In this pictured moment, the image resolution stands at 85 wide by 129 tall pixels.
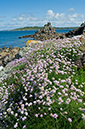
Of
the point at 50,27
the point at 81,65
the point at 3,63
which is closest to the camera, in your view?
the point at 81,65

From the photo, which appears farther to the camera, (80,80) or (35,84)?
(80,80)

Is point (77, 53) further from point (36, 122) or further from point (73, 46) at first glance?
point (36, 122)

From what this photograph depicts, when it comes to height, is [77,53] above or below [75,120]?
above

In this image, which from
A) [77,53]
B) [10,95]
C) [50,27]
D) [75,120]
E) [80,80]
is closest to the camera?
[75,120]

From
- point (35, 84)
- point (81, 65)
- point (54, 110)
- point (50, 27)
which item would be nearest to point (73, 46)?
point (81, 65)

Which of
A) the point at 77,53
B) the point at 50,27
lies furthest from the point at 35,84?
the point at 50,27

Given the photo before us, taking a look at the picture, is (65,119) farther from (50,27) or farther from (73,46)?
(50,27)

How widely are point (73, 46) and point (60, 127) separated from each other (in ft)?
17.0

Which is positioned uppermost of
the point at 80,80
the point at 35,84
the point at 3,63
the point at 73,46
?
the point at 73,46

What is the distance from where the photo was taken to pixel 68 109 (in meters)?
3.30

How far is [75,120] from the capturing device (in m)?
3.18

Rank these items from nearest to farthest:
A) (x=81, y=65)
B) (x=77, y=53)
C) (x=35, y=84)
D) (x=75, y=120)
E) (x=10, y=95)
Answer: (x=75, y=120)
(x=35, y=84)
(x=10, y=95)
(x=81, y=65)
(x=77, y=53)

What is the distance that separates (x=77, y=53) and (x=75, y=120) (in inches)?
190

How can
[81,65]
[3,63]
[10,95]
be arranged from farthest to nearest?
1. [3,63]
2. [81,65]
3. [10,95]
